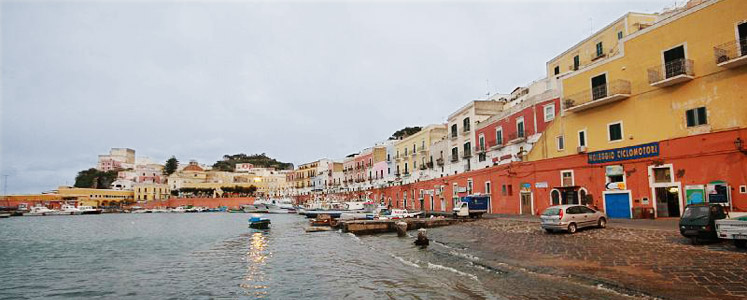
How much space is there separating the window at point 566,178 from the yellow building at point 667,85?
1.33m

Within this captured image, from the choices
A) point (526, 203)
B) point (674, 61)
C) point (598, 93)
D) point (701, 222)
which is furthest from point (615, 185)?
point (701, 222)

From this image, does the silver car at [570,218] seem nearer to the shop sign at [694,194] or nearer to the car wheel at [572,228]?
the car wheel at [572,228]

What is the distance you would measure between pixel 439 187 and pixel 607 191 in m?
23.6

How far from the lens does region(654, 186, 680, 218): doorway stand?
22.2 meters

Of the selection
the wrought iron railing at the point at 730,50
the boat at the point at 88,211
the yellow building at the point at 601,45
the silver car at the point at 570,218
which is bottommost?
the boat at the point at 88,211

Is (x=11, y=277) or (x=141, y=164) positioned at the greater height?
(x=141, y=164)

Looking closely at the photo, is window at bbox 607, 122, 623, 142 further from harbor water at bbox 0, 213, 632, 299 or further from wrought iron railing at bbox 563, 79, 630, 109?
harbor water at bbox 0, 213, 632, 299

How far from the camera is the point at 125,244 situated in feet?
93.3

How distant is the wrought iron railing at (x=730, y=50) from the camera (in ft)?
63.4

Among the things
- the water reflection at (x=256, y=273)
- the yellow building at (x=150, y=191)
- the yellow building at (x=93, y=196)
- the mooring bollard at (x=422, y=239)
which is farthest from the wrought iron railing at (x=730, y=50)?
the yellow building at (x=150, y=191)

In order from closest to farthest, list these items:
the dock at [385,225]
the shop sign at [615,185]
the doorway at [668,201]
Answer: the doorway at [668,201], the shop sign at [615,185], the dock at [385,225]

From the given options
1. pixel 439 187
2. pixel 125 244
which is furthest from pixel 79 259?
pixel 439 187

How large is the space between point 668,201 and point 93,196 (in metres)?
120

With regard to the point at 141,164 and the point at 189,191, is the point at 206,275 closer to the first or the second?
the point at 189,191
